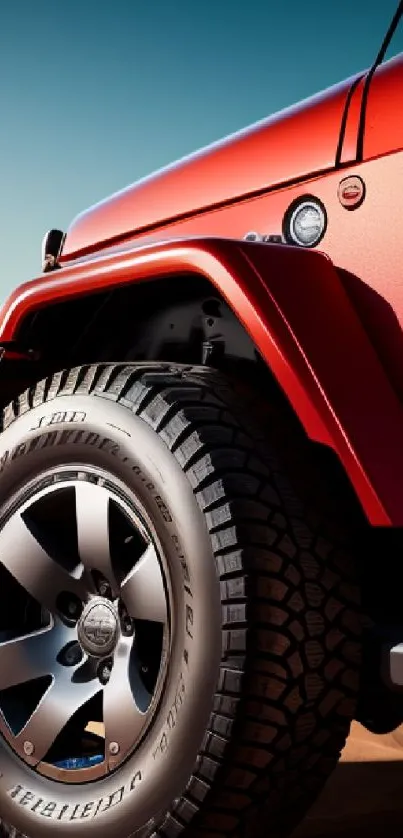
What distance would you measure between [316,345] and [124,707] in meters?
0.86

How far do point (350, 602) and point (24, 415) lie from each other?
3.35 feet

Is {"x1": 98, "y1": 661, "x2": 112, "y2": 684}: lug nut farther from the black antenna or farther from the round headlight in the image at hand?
the black antenna

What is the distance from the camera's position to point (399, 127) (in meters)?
2.22

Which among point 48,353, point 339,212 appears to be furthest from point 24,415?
point 339,212

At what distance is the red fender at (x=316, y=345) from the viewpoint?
1938 millimetres

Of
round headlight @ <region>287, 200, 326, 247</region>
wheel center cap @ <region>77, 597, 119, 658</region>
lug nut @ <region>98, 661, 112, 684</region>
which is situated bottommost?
lug nut @ <region>98, 661, 112, 684</region>

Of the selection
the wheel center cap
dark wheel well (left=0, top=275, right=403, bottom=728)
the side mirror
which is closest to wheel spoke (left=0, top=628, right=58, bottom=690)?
the wheel center cap

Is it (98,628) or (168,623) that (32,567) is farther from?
(168,623)

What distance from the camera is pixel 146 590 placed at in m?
2.13

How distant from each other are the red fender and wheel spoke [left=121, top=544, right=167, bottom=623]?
454mm

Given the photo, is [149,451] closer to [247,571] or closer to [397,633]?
[247,571]

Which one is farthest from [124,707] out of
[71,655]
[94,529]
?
[94,529]

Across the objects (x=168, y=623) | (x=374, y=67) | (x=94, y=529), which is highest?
(x=374, y=67)

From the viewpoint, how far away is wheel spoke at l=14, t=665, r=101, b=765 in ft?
7.43
